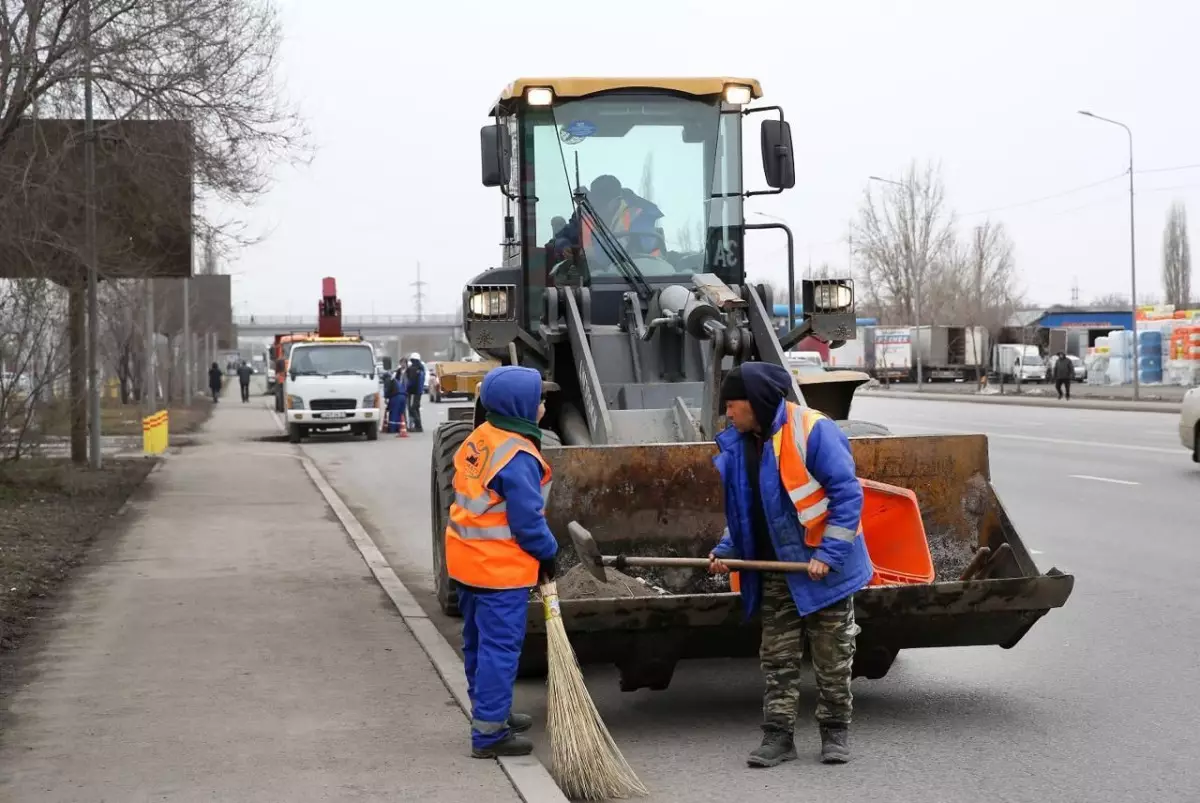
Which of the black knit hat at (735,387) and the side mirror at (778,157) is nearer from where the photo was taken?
the black knit hat at (735,387)

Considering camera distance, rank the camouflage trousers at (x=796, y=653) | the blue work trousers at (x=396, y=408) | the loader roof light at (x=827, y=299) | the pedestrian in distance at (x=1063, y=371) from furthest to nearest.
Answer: the pedestrian in distance at (x=1063, y=371) → the blue work trousers at (x=396, y=408) → the loader roof light at (x=827, y=299) → the camouflage trousers at (x=796, y=653)

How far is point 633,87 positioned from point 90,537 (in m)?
6.95

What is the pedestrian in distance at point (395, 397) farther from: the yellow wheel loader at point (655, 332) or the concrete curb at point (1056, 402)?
the yellow wheel loader at point (655, 332)

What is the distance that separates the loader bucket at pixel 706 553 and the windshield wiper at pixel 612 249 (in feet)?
8.45

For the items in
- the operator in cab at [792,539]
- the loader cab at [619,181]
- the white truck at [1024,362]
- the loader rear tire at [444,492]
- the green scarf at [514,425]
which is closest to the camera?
the operator in cab at [792,539]

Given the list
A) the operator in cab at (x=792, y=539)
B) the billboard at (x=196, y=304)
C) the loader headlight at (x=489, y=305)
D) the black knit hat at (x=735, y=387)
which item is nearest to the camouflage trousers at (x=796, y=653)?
the operator in cab at (x=792, y=539)

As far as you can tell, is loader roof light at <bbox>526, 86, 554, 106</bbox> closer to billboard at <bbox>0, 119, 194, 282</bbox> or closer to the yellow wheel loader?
the yellow wheel loader

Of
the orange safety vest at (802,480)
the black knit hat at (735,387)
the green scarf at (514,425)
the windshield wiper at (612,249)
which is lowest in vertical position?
the orange safety vest at (802,480)

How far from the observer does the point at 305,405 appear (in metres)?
31.8

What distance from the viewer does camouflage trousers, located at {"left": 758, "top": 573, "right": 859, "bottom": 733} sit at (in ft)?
20.0

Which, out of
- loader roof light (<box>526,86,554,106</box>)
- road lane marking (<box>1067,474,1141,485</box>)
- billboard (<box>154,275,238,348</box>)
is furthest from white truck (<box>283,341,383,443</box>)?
loader roof light (<box>526,86,554,106</box>)

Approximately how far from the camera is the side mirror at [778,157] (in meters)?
9.98

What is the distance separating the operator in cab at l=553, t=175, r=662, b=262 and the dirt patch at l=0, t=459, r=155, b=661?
13.8ft

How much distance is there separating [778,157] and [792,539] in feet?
14.7
